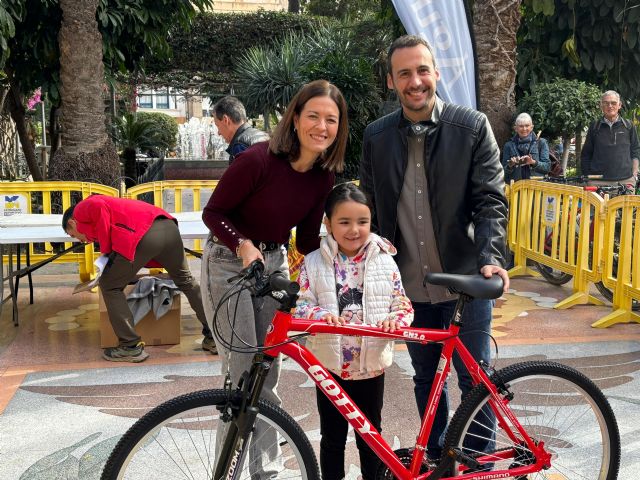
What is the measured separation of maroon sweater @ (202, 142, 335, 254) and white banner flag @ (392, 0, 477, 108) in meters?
4.30

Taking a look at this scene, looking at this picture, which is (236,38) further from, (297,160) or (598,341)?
(297,160)

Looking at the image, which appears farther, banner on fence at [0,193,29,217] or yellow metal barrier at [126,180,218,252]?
yellow metal barrier at [126,180,218,252]

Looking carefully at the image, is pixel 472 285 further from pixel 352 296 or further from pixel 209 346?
pixel 209 346

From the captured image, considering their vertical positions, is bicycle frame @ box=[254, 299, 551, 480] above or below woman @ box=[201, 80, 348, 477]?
below

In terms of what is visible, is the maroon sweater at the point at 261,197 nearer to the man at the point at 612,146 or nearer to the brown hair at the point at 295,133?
the brown hair at the point at 295,133

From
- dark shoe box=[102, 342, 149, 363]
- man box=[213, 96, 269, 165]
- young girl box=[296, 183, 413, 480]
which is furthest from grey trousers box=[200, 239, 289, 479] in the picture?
man box=[213, 96, 269, 165]

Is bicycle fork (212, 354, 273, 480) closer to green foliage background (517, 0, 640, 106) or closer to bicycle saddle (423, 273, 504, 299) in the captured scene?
bicycle saddle (423, 273, 504, 299)

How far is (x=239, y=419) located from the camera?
245 cm

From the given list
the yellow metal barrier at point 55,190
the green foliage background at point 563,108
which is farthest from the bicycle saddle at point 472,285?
the green foliage background at point 563,108

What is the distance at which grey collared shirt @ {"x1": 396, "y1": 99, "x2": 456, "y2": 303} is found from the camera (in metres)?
3.07

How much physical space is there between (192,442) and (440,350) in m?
1.19

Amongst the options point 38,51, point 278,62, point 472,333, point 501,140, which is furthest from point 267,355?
point 278,62

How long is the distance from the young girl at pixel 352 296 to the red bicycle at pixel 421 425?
0.22m

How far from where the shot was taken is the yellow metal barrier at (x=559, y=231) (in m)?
6.97
